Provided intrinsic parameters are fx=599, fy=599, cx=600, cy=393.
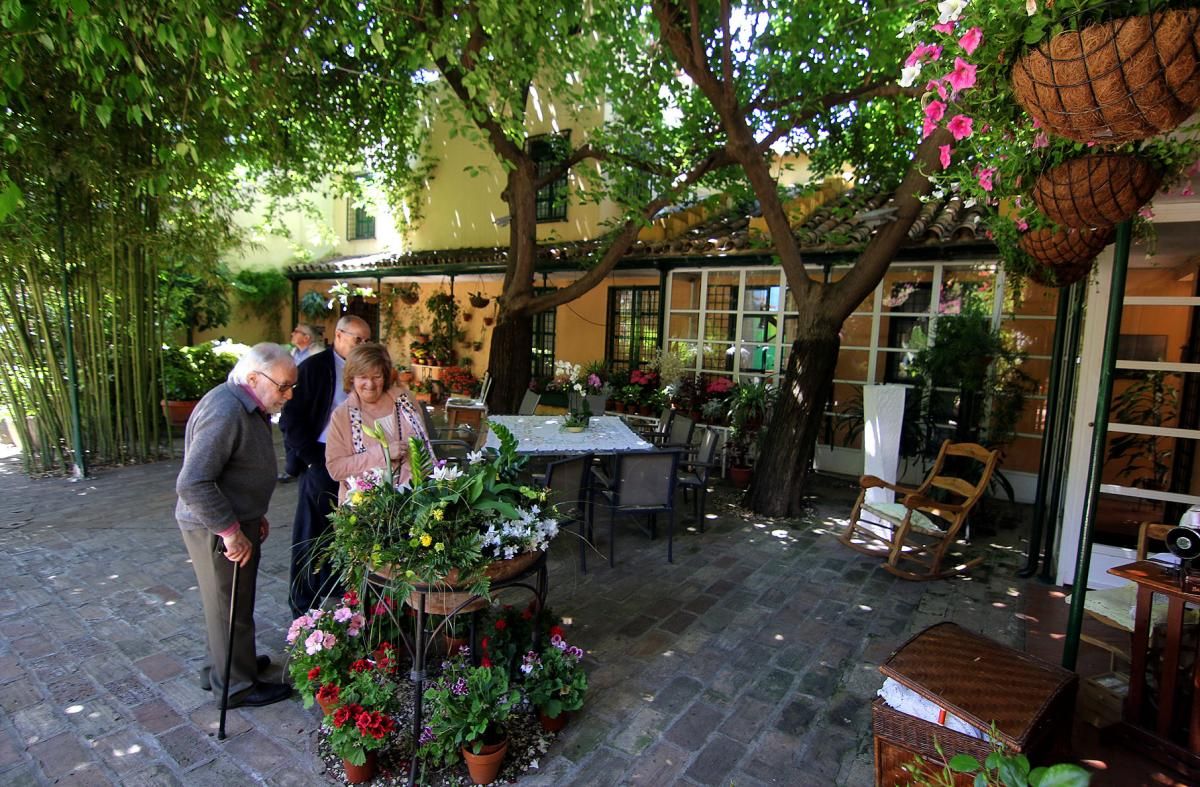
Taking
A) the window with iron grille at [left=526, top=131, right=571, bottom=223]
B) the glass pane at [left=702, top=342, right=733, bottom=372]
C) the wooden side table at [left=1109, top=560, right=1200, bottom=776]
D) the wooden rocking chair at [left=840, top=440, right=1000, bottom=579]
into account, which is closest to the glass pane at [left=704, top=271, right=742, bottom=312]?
the glass pane at [left=702, top=342, right=733, bottom=372]

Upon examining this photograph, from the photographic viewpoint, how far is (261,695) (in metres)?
2.84

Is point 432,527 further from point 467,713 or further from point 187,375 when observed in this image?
point 187,375

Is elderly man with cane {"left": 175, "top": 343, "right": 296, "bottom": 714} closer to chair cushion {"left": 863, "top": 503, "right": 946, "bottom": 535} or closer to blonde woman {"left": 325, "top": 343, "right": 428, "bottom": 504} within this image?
blonde woman {"left": 325, "top": 343, "right": 428, "bottom": 504}

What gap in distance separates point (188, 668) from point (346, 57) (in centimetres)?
715

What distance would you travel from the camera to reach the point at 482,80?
505cm

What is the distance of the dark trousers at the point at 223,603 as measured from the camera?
8.78ft

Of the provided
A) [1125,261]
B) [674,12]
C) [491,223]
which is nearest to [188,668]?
[1125,261]

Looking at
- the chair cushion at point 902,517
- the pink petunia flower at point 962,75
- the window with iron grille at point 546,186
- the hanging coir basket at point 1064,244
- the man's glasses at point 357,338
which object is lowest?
the chair cushion at point 902,517

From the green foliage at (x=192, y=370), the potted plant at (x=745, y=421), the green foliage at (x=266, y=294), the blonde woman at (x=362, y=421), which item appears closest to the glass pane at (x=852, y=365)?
the potted plant at (x=745, y=421)

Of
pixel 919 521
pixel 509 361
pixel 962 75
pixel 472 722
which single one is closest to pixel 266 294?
pixel 509 361

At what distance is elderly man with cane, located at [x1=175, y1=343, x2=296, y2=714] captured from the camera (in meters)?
2.49

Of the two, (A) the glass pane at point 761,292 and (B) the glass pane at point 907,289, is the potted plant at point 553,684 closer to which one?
(B) the glass pane at point 907,289

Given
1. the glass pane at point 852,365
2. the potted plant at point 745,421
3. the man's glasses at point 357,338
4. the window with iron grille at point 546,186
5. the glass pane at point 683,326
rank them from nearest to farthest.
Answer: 1. the man's glasses at point 357,338
2. the potted plant at point 745,421
3. the glass pane at point 852,365
4. the glass pane at point 683,326
5. the window with iron grille at point 546,186

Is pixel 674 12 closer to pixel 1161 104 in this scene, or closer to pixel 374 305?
pixel 1161 104
